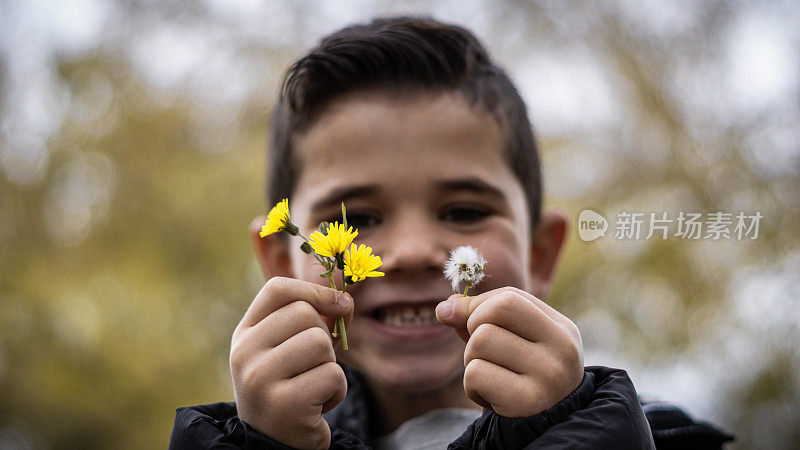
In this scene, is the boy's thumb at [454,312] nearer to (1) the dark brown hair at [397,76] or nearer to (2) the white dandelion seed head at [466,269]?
(2) the white dandelion seed head at [466,269]

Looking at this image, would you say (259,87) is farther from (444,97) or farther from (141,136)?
(444,97)

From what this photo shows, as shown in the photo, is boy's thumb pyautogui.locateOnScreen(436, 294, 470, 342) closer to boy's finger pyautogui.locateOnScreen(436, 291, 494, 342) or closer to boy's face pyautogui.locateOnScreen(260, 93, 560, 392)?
boy's finger pyautogui.locateOnScreen(436, 291, 494, 342)

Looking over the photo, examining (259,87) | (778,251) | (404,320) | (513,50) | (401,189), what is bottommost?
(404,320)

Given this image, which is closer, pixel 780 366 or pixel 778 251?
pixel 778 251

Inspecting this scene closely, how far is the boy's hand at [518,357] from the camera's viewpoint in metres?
0.95

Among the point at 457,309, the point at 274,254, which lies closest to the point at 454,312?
the point at 457,309

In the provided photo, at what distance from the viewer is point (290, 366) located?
3.22 ft

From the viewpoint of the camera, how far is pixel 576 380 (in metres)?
0.99

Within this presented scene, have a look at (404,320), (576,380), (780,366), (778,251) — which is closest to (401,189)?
(404,320)

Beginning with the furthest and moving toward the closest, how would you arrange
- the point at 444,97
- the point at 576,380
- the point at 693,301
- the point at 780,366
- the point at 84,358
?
the point at 84,358, the point at 693,301, the point at 780,366, the point at 444,97, the point at 576,380

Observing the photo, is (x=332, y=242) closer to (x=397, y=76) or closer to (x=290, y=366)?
(x=290, y=366)

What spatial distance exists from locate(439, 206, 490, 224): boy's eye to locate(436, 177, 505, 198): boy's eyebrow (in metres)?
0.04

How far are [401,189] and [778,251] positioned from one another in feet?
12.9

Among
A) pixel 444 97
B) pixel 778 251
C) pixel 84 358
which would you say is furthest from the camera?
pixel 84 358
